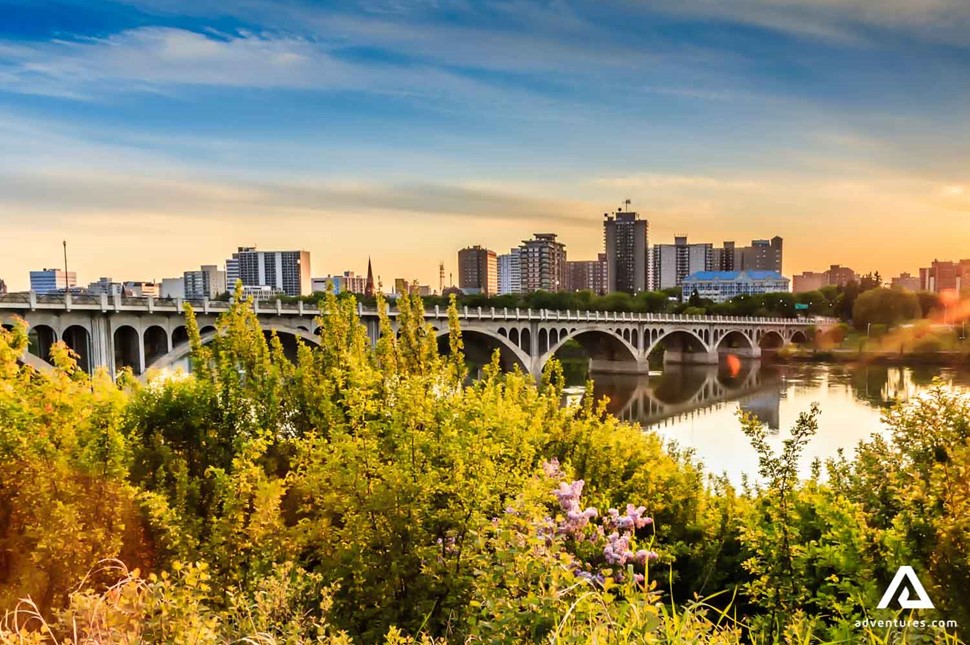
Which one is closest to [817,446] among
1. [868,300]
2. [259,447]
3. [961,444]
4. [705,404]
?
[705,404]

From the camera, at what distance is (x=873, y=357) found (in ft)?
227

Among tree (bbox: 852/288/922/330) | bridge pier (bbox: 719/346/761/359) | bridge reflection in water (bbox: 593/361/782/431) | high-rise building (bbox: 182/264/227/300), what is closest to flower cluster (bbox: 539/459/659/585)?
bridge reflection in water (bbox: 593/361/782/431)

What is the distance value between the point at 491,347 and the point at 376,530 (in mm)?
47410

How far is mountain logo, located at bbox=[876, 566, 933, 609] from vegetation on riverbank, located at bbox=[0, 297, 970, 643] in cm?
6

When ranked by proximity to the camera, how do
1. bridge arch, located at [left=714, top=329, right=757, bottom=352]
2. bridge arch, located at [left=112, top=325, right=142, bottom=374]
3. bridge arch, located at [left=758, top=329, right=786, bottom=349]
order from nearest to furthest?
bridge arch, located at [left=112, top=325, right=142, bottom=374], bridge arch, located at [left=714, top=329, right=757, bottom=352], bridge arch, located at [left=758, top=329, right=786, bottom=349]

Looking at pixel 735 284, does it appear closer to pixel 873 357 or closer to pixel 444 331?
pixel 873 357

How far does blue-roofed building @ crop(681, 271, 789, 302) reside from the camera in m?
181

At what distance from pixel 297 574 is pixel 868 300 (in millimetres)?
97843

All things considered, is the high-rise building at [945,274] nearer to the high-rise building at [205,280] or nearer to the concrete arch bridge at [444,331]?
the concrete arch bridge at [444,331]

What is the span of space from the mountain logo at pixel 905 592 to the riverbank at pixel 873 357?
70.7 metres

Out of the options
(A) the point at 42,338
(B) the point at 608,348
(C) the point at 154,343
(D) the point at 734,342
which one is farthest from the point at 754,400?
(A) the point at 42,338

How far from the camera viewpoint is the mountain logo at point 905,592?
472 centimetres

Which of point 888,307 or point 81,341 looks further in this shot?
point 888,307

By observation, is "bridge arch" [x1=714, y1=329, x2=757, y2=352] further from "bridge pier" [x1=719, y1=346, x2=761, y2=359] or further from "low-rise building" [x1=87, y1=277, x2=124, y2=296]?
"low-rise building" [x1=87, y1=277, x2=124, y2=296]
